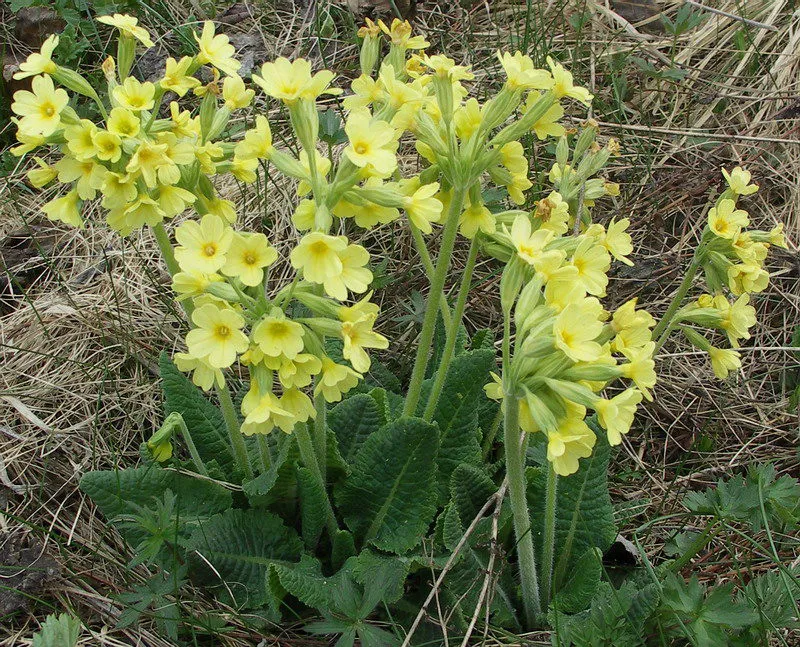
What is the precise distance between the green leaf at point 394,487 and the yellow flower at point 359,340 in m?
0.48

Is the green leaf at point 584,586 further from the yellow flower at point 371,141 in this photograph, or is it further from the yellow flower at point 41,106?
the yellow flower at point 41,106

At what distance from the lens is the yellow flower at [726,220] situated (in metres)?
2.33

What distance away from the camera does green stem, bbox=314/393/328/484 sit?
2244 mm

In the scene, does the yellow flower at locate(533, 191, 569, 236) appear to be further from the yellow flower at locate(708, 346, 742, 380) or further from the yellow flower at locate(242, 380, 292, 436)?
the yellow flower at locate(242, 380, 292, 436)

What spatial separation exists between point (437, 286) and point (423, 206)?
0.87ft

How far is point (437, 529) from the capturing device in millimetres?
2373

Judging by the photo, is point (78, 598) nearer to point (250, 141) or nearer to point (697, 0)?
point (250, 141)

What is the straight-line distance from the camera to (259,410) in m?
1.83

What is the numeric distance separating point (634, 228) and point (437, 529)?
1.85 meters

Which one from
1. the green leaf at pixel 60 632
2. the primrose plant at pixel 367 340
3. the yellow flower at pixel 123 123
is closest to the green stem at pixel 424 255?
the primrose plant at pixel 367 340

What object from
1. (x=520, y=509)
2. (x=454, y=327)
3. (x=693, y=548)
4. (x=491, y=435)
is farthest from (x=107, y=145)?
(x=693, y=548)

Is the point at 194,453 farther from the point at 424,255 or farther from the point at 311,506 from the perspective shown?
the point at 424,255

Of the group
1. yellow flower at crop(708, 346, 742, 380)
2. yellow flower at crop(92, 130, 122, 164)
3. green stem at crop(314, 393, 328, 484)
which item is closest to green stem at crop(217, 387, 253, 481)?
green stem at crop(314, 393, 328, 484)

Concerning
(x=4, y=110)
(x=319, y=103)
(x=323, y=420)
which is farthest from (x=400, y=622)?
(x=4, y=110)
